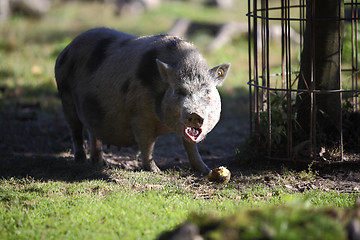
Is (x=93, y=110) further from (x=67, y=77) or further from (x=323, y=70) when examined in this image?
(x=323, y=70)

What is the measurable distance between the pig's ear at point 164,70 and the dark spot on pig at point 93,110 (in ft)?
3.68

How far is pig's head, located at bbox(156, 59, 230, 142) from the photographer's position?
527cm

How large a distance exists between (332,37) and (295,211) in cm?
355

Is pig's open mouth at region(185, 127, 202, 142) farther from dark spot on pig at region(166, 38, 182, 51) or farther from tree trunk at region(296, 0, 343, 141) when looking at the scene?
tree trunk at region(296, 0, 343, 141)

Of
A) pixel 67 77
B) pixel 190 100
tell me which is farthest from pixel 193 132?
pixel 67 77

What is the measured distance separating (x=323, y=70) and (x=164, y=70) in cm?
216

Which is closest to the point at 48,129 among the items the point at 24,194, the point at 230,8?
the point at 24,194

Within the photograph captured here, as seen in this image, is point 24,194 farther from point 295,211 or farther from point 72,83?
point 295,211

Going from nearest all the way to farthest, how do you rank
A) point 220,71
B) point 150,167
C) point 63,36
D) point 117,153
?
point 220,71, point 150,167, point 117,153, point 63,36

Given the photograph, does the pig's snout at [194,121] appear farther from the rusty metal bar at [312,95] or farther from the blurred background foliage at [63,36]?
the blurred background foliage at [63,36]

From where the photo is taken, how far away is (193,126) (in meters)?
5.27

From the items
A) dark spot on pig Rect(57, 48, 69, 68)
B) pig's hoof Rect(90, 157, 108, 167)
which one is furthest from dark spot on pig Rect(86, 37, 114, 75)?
pig's hoof Rect(90, 157, 108, 167)

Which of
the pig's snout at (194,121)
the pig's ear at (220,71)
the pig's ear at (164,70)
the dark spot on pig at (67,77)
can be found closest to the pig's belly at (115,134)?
the dark spot on pig at (67,77)

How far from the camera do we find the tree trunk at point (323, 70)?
6164mm
